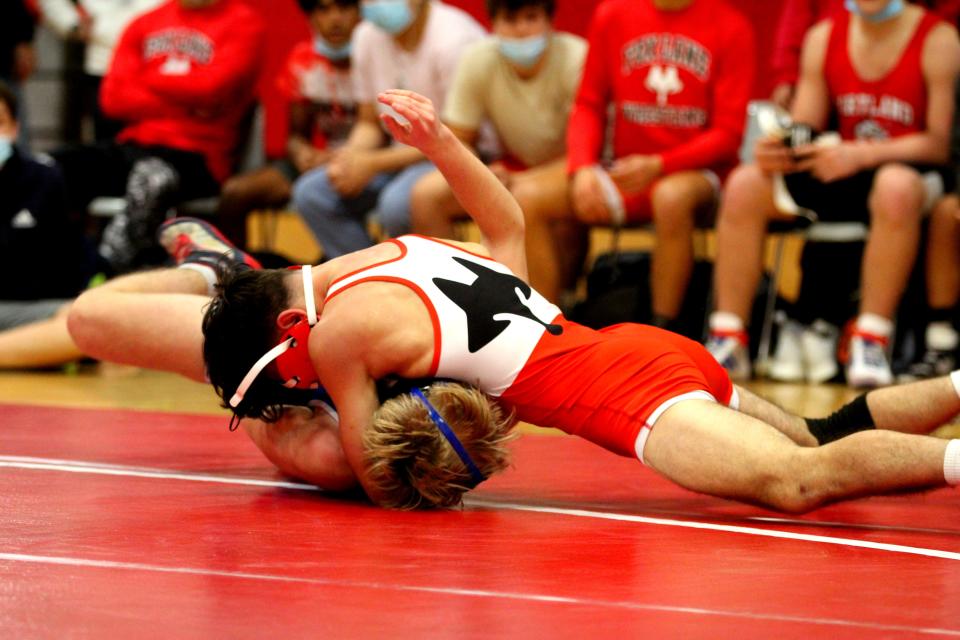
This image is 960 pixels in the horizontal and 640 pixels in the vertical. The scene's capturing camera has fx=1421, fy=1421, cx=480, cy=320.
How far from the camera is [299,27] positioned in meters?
8.49

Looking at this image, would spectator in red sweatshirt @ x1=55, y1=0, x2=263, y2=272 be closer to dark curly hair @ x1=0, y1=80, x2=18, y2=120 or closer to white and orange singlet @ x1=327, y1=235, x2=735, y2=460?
dark curly hair @ x1=0, y1=80, x2=18, y2=120

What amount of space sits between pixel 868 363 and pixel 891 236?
457 millimetres

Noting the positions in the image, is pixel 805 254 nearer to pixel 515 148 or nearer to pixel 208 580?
pixel 515 148

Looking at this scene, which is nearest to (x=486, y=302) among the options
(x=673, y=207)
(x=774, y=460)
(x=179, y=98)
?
(x=774, y=460)

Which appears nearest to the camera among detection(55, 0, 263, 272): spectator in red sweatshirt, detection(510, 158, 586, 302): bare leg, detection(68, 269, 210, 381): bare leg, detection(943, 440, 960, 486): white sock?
detection(943, 440, 960, 486): white sock

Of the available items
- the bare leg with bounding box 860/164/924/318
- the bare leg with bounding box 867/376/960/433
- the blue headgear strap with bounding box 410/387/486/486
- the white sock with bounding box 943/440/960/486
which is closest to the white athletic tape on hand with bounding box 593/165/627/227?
the bare leg with bounding box 860/164/924/318

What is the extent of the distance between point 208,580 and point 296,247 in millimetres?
5998

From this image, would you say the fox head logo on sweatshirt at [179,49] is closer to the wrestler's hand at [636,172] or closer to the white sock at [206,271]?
the wrestler's hand at [636,172]

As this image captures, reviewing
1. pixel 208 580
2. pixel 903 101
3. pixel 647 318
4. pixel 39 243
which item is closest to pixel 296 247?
pixel 39 243

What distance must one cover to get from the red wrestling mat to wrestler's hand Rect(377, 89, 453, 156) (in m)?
0.80

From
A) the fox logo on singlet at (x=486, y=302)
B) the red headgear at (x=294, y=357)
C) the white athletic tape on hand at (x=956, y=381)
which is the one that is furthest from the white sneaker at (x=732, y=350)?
the red headgear at (x=294, y=357)

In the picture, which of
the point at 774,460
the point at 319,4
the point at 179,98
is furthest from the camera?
the point at 179,98

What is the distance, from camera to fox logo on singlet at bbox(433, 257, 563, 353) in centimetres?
294

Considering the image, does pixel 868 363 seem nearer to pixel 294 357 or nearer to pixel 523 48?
pixel 523 48
